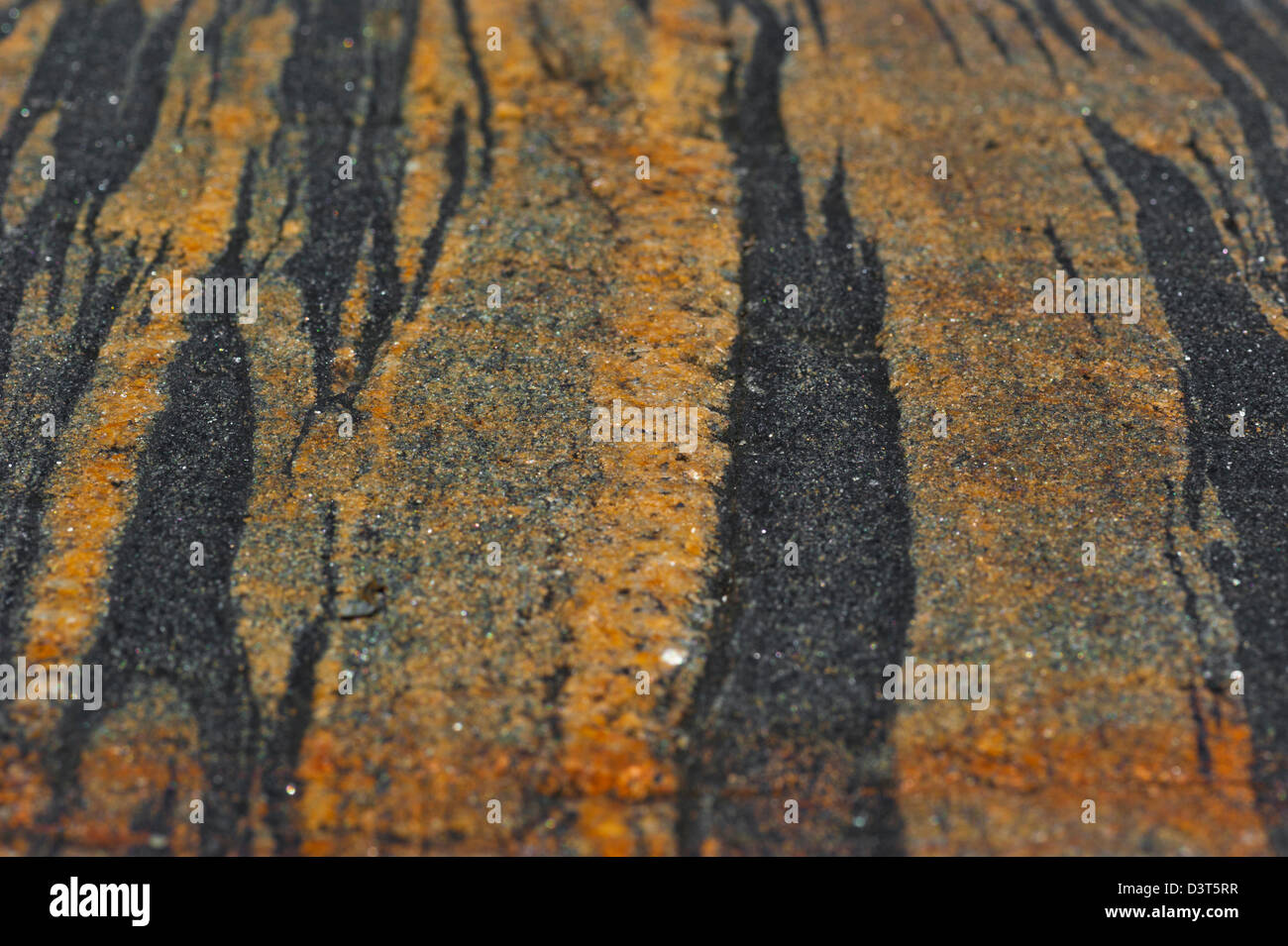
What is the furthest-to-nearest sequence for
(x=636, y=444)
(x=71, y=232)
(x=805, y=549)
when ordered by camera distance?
(x=71, y=232)
(x=636, y=444)
(x=805, y=549)

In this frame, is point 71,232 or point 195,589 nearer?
point 195,589

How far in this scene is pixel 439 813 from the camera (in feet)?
10.0

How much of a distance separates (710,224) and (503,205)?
3.33 feet

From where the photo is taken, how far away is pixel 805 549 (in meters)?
3.71

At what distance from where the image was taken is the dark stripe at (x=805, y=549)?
314 cm

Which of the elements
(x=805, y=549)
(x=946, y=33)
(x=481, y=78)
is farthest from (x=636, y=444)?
(x=946, y=33)

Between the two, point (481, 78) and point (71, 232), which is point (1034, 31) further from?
point (71, 232)

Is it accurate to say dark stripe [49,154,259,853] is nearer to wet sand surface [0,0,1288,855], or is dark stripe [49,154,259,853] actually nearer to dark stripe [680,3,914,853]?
wet sand surface [0,0,1288,855]

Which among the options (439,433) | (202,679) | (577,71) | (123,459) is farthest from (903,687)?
(577,71)

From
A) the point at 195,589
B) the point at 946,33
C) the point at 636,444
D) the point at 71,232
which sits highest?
the point at 946,33

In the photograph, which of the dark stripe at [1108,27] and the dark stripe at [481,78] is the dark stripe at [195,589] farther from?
the dark stripe at [1108,27]

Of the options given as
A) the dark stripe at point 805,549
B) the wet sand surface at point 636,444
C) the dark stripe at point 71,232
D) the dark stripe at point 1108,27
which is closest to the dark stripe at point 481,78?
the wet sand surface at point 636,444

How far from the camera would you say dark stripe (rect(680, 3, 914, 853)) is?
314 centimetres
